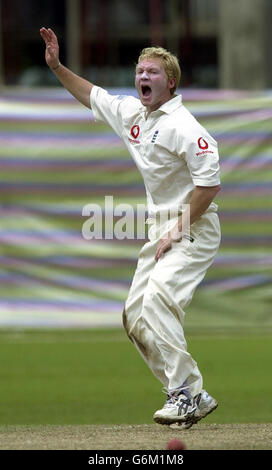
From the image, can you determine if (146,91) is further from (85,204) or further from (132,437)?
(85,204)

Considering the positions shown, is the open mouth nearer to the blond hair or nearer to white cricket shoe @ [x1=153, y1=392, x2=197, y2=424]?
the blond hair

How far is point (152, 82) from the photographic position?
757 centimetres

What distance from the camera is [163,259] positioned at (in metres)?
7.55

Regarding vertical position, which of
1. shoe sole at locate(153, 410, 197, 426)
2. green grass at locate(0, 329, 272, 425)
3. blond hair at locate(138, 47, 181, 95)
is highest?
blond hair at locate(138, 47, 181, 95)

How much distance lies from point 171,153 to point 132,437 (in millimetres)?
1511

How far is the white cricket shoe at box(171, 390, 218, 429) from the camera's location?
751 centimetres

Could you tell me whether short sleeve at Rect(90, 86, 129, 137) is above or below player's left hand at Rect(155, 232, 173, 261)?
above

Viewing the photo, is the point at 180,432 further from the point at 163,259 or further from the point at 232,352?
the point at 232,352

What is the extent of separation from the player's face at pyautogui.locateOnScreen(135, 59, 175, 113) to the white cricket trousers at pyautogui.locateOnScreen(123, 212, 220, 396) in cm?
68

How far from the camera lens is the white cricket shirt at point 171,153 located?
7.36 metres

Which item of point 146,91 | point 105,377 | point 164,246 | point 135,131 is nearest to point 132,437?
point 164,246

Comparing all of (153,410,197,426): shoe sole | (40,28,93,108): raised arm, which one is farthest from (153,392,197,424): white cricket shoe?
(40,28,93,108): raised arm

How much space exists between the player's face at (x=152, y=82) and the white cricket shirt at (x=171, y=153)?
0.06 meters
